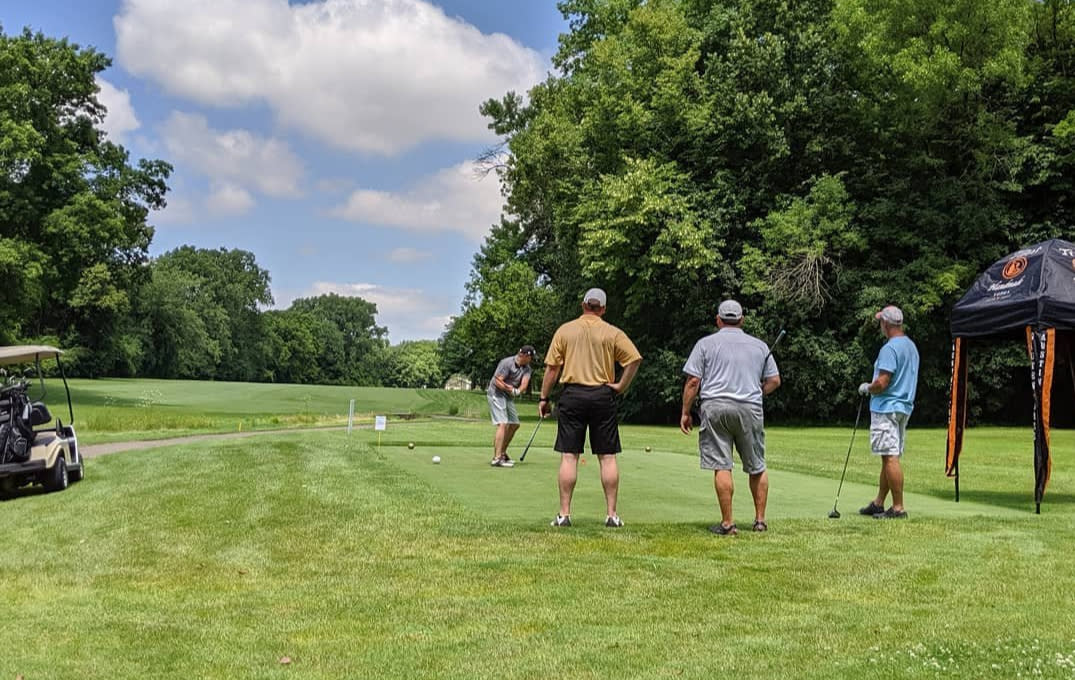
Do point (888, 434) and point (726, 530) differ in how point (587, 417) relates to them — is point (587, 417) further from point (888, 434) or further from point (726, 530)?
point (888, 434)

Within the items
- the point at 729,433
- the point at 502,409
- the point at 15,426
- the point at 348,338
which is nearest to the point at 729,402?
the point at 729,433

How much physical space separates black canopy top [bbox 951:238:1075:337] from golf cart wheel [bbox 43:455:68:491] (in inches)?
432

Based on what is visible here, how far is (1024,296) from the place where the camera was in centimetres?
930

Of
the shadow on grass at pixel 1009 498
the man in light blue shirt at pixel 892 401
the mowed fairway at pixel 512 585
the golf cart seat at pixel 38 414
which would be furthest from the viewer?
the golf cart seat at pixel 38 414

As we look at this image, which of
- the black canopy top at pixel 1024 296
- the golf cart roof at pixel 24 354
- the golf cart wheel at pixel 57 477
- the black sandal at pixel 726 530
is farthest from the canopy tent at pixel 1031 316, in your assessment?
the golf cart roof at pixel 24 354

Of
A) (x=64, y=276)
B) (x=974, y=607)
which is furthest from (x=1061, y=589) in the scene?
(x=64, y=276)

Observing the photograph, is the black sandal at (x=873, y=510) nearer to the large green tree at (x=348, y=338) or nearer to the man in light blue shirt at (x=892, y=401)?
the man in light blue shirt at (x=892, y=401)

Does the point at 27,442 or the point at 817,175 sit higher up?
the point at 817,175

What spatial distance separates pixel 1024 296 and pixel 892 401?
2.21m

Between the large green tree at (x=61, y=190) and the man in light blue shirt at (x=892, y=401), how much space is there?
3365 centimetres

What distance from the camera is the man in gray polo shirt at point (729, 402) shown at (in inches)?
285

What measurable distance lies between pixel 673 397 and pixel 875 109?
11624 mm

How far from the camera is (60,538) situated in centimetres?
754

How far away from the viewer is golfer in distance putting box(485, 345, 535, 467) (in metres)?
12.5
